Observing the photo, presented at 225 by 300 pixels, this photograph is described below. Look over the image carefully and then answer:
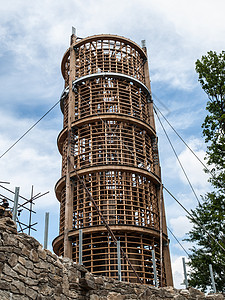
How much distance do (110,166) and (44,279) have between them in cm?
1153

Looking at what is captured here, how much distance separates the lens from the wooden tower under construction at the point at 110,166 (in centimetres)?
1702

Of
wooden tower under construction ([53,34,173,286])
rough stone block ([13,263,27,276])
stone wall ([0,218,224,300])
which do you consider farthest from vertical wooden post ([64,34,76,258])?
rough stone block ([13,263,27,276])

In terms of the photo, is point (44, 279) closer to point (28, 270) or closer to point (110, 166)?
point (28, 270)

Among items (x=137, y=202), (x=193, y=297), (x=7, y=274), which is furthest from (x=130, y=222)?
(x=7, y=274)

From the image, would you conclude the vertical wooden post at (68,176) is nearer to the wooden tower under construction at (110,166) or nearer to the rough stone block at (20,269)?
the wooden tower under construction at (110,166)

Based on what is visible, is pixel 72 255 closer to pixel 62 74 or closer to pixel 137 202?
pixel 137 202

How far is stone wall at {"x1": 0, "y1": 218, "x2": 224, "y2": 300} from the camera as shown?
6320 mm

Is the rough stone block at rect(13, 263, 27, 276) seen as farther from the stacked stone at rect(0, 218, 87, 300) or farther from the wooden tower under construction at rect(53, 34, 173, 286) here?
the wooden tower under construction at rect(53, 34, 173, 286)

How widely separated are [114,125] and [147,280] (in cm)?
853

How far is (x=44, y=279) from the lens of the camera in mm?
7176

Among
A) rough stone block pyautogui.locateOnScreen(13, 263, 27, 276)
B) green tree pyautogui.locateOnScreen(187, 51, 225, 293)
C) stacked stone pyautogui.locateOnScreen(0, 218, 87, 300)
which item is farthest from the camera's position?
green tree pyautogui.locateOnScreen(187, 51, 225, 293)

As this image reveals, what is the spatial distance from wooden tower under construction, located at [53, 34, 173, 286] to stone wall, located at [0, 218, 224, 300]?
6.12m

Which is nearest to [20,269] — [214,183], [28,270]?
[28,270]

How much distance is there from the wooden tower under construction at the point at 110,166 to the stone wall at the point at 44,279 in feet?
20.1
